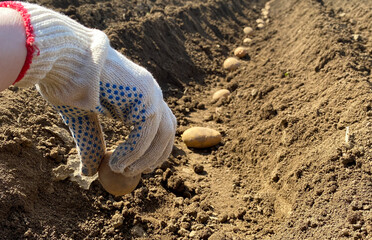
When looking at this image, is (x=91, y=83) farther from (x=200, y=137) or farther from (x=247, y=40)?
(x=247, y=40)

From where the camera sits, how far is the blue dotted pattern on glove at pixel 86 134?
1.96m

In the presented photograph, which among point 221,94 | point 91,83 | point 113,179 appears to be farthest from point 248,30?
point 91,83

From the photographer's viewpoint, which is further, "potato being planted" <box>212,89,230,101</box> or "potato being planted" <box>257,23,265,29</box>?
"potato being planted" <box>257,23,265,29</box>

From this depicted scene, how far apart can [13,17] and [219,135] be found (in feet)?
10.8

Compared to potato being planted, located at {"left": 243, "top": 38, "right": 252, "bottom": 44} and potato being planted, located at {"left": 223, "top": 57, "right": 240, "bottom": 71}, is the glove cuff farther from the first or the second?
potato being planted, located at {"left": 243, "top": 38, "right": 252, "bottom": 44}

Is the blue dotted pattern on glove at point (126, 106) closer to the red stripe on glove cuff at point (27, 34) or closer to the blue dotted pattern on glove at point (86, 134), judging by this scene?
the blue dotted pattern on glove at point (86, 134)

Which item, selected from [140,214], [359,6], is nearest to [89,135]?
[140,214]

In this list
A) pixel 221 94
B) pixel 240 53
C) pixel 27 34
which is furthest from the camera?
pixel 240 53

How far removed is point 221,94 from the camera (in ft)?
18.4

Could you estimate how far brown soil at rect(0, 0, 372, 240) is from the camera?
270cm

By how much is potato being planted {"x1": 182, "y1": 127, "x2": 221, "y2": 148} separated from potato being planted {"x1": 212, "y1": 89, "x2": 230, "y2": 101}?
1.21 metres

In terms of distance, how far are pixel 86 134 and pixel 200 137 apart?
2.42 metres

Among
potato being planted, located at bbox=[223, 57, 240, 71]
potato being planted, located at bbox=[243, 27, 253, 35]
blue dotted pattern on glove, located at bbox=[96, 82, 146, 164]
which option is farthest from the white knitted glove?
potato being planted, located at bbox=[243, 27, 253, 35]

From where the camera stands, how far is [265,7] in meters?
12.2
